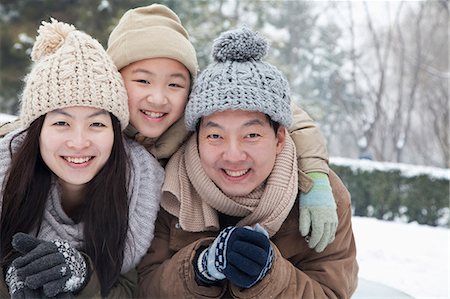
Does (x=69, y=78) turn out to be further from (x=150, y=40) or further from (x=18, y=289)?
(x=18, y=289)

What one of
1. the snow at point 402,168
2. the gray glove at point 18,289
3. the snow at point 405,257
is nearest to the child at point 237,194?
the gray glove at point 18,289

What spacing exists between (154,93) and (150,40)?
0.28 metres

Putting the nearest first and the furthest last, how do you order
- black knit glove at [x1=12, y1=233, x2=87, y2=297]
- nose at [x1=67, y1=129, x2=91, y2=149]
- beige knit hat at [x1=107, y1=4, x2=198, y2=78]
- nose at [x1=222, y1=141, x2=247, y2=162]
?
black knit glove at [x1=12, y1=233, x2=87, y2=297] → nose at [x1=67, y1=129, x2=91, y2=149] → nose at [x1=222, y1=141, x2=247, y2=162] → beige knit hat at [x1=107, y1=4, x2=198, y2=78]

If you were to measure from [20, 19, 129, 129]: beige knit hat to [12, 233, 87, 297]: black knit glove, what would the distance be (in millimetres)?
527

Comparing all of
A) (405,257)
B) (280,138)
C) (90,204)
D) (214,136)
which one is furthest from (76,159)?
(405,257)

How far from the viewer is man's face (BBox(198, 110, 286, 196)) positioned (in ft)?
7.07

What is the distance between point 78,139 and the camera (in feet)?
6.61

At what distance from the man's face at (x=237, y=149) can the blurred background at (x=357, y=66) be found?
86 cm

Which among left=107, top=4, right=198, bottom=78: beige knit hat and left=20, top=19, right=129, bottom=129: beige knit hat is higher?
left=107, top=4, right=198, bottom=78: beige knit hat

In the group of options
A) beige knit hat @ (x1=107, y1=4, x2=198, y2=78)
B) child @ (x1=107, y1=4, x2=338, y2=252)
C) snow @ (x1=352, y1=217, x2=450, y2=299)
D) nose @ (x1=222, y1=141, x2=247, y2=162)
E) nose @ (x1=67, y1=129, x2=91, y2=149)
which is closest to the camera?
nose @ (x1=67, y1=129, x2=91, y2=149)

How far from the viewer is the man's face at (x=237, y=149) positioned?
2.15 metres

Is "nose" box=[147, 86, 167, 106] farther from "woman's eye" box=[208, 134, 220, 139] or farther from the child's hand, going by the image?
the child's hand

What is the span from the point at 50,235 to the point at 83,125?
49 cm

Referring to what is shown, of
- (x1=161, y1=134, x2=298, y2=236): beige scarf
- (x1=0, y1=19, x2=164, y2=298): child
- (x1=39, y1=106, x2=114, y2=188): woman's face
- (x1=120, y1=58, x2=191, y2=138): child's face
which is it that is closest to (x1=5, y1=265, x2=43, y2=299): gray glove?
(x1=0, y1=19, x2=164, y2=298): child
